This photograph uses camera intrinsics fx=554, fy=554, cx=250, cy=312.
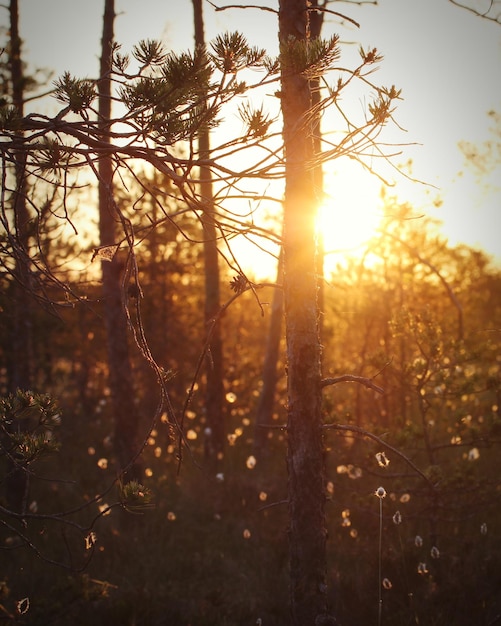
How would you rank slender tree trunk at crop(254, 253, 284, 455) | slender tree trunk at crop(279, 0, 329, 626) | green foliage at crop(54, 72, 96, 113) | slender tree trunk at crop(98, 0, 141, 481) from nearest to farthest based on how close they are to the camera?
green foliage at crop(54, 72, 96, 113), slender tree trunk at crop(279, 0, 329, 626), slender tree trunk at crop(98, 0, 141, 481), slender tree trunk at crop(254, 253, 284, 455)

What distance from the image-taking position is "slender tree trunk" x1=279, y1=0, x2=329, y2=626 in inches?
158

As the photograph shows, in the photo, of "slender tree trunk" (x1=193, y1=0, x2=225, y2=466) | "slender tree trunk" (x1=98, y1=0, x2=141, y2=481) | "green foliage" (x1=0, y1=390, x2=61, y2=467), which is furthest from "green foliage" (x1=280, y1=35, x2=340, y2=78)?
"slender tree trunk" (x1=193, y1=0, x2=225, y2=466)

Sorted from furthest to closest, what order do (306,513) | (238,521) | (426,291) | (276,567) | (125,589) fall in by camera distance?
1. (426,291)
2. (238,521)
3. (276,567)
4. (125,589)
5. (306,513)

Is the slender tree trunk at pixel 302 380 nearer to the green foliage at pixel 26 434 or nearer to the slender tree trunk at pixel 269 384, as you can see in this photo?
the green foliage at pixel 26 434

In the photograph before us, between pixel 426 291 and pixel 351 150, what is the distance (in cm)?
1003

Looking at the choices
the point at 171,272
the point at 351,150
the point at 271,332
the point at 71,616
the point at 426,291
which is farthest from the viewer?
the point at 171,272

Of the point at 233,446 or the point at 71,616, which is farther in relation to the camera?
the point at 233,446

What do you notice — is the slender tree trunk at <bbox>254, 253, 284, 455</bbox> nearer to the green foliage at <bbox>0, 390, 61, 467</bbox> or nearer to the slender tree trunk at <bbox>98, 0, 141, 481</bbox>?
the slender tree trunk at <bbox>98, 0, 141, 481</bbox>

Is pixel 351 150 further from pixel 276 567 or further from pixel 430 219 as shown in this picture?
pixel 430 219

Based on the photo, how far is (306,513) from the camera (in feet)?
13.1

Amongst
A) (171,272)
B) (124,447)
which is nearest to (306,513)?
(124,447)

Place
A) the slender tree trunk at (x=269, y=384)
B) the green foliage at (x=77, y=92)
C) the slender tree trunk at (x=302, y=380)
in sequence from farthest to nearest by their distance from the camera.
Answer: the slender tree trunk at (x=269, y=384) → the slender tree trunk at (x=302, y=380) → the green foliage at (x=77, y=92)

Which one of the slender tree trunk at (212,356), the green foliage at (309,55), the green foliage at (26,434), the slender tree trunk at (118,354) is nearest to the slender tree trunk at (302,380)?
the green foliage at (309,55)

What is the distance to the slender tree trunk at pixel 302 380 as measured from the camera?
400 cm
